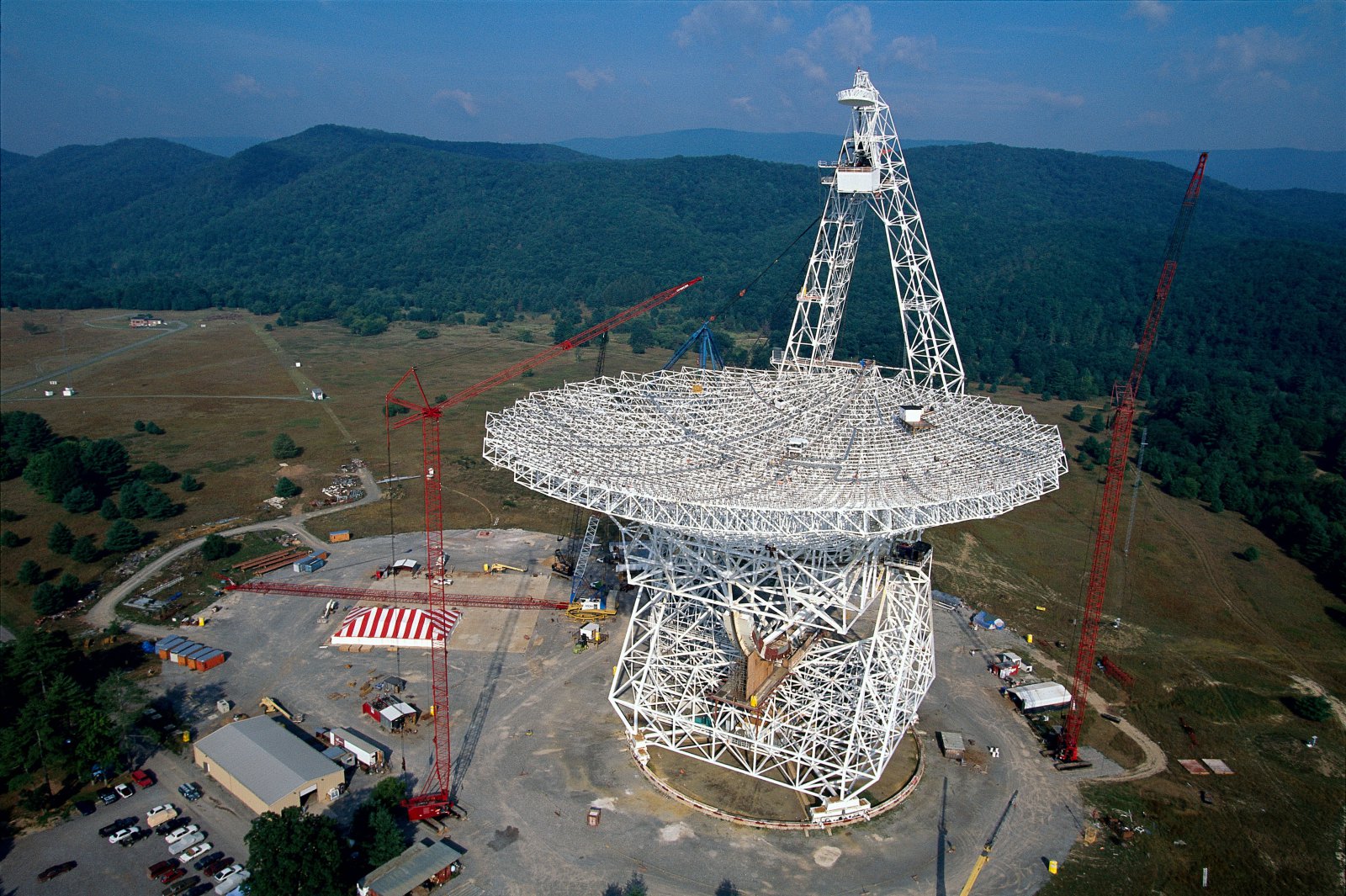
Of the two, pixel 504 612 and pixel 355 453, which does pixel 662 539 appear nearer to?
pixel 504 612

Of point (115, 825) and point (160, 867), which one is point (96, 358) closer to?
point (115, 825)

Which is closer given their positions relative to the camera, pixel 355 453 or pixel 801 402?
pixel 801 402

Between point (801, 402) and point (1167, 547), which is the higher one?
point (801, 402)

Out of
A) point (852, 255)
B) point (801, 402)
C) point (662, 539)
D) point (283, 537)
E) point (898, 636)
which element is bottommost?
point (283, 537)

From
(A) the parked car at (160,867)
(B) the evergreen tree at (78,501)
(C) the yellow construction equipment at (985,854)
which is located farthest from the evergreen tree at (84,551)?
(C) the yellow construction equipment at (985,854)

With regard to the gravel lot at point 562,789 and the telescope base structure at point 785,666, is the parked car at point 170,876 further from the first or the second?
the telescope base structure at point 785,666

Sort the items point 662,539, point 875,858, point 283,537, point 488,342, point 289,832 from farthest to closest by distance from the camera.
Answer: point 488,342
point 283,537
point 662,539
point 875,858
point 289,832

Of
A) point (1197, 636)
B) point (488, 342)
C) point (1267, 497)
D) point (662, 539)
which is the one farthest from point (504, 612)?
point (488, 342)
